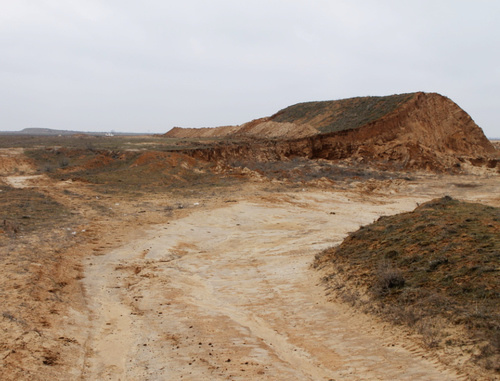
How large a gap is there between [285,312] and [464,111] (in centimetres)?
3684

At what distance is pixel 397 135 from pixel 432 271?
95.4 feet

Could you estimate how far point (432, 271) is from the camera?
23.2 feet

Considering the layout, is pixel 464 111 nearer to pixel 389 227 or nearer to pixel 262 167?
pixel 262 167

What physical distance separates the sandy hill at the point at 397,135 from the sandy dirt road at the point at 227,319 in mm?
19976

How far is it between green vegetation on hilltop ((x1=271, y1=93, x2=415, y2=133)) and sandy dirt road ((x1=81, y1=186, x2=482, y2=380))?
2447 centimetres

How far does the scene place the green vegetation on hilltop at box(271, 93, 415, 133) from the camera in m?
36.5

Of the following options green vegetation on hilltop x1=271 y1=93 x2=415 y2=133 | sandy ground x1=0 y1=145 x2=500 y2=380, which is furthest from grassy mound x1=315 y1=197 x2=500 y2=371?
green vegetation on hilltop x1=271 y1=93 x2=415 y2=133

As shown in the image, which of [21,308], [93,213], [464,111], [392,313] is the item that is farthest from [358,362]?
[464,111]

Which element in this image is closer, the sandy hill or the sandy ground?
the sandy ground

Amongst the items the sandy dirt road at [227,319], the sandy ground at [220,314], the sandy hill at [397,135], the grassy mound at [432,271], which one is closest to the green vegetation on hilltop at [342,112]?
the sandy hill at [397,135]

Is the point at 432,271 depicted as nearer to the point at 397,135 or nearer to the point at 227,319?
the point at 227,319

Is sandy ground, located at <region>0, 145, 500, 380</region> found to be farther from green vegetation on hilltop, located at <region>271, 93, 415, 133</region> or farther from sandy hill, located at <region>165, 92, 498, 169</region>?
green vegetation on hilltop, located at <region>271, 93, 415, 133</region>

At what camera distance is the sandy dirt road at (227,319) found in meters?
5.28

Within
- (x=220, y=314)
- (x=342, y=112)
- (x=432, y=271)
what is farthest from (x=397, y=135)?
(x=220, y=314)
